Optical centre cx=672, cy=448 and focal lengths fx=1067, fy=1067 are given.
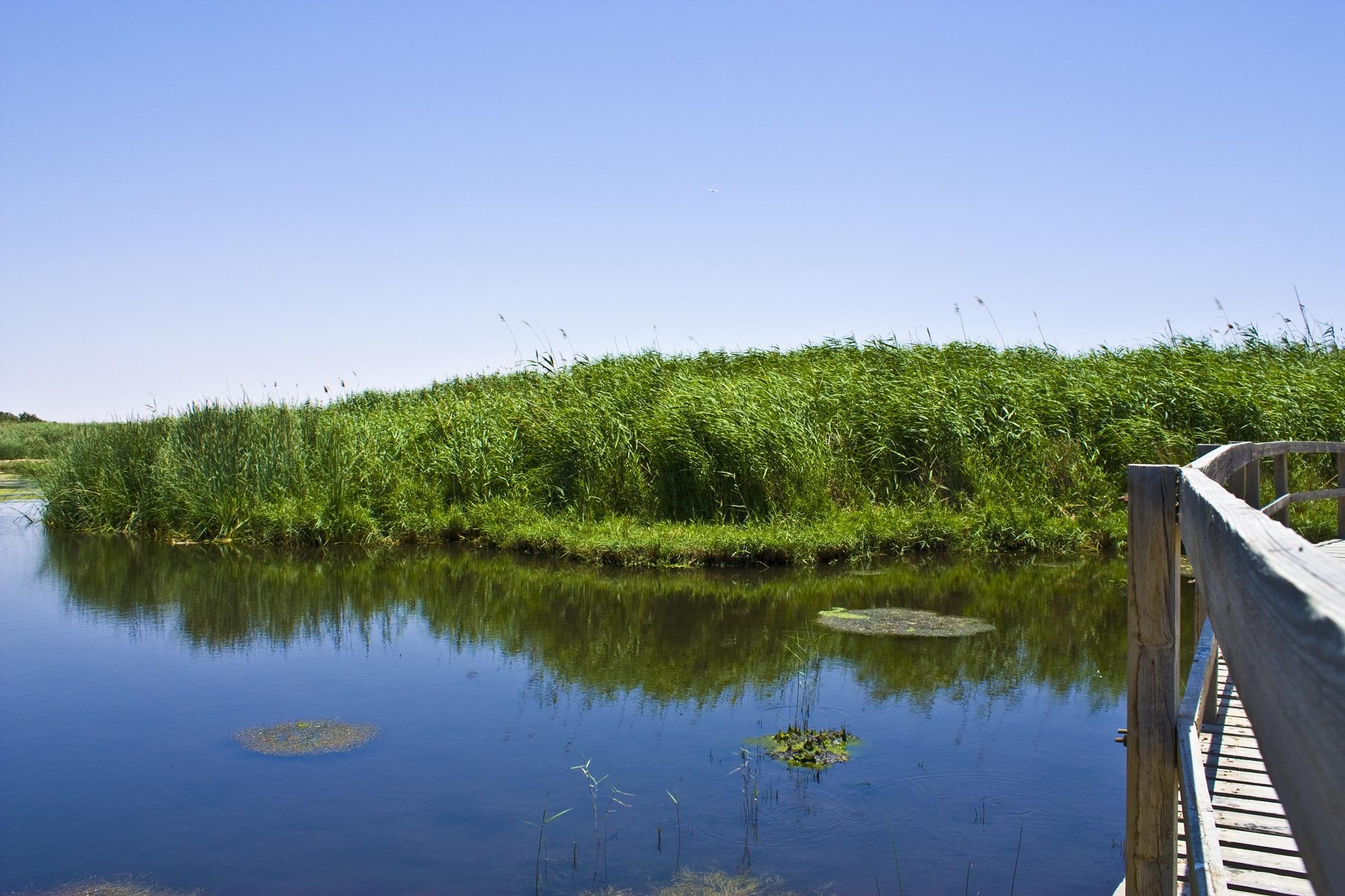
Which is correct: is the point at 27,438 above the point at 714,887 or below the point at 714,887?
above

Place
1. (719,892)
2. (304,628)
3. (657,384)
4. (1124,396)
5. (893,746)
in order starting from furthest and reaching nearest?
(657,384)
(1124,396)
(304,628)
(893,746)
(719,892)

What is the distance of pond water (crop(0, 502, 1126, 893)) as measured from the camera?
5.23 m

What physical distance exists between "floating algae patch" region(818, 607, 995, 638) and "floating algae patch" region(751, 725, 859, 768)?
2.73m

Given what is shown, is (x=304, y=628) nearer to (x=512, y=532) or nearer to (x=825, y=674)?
(x=512, y=532)

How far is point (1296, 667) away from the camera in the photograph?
3.07 ft

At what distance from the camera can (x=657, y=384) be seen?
18.1 metres

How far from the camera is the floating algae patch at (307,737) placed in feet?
23.1

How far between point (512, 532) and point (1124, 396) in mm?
9561

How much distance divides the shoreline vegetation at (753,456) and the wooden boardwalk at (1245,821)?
9.16 metres

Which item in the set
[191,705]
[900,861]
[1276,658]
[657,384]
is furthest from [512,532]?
[1276,658]

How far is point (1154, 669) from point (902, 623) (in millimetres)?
7326

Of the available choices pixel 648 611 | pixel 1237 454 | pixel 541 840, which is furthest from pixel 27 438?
pixel 1237 454

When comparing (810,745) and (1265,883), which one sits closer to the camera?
(1265,883)

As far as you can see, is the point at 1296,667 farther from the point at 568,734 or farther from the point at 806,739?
the point at 568,734
